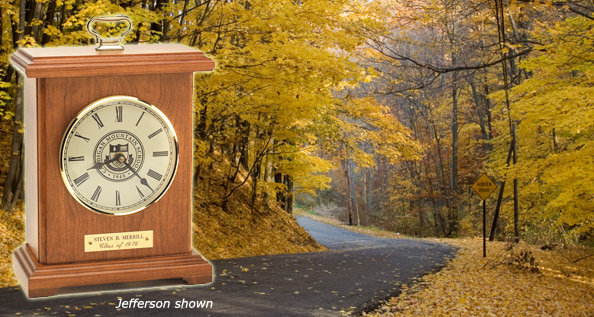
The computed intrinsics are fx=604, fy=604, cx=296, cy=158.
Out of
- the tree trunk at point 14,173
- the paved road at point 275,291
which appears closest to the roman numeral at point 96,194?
the paved road at point 275,291

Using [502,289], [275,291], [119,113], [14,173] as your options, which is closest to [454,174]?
[502,289]

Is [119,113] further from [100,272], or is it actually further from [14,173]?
[14,173]

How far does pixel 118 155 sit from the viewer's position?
7.59ft

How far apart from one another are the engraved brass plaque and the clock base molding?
59mm

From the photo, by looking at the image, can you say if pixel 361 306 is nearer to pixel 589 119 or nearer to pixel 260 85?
pixel 260 85

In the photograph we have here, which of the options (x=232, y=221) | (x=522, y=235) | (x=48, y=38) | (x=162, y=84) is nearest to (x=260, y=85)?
(x=48, y=38)

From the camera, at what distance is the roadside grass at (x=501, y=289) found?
9.78 m

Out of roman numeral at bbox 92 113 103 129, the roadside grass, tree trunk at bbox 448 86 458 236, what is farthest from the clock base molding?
tree trunk at bbox 448 86 458 236

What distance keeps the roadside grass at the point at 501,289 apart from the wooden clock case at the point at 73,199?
6.64m

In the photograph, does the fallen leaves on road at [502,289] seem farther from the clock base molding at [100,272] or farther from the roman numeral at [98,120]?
the roman numeral at [98,120]

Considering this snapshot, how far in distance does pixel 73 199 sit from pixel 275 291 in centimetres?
760

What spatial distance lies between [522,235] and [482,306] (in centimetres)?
1883

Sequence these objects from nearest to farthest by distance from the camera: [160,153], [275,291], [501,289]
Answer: [160,153]
[275,291]
[501,289]

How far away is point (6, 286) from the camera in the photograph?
8.23 metres
